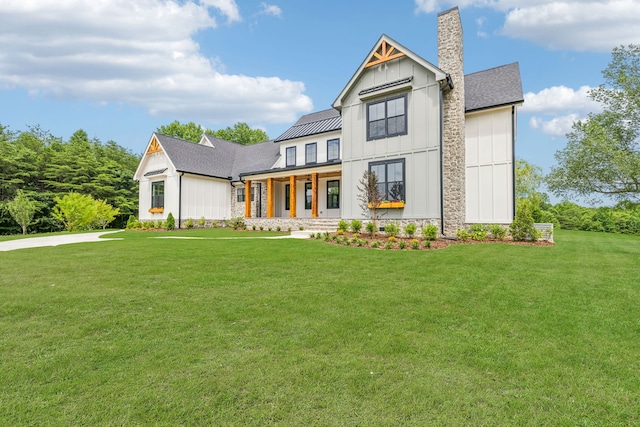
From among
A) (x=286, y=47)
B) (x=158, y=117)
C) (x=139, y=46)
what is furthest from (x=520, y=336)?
(x=158, y=117)

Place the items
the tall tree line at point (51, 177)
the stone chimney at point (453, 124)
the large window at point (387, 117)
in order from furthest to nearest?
the tall tree line at point (51, 177), the large window at point (387, 117), the stone chimney at point (453, 124)

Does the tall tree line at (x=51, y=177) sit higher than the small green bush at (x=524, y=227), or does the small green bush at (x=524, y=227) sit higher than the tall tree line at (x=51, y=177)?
the tall tree line at (x=51, y=177)

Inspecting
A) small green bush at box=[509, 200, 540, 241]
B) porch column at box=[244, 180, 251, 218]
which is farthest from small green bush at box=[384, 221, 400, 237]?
porch column at box=[244, 180, 251, 218]

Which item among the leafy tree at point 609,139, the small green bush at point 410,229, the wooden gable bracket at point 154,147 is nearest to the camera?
the small green bush at point 410,229

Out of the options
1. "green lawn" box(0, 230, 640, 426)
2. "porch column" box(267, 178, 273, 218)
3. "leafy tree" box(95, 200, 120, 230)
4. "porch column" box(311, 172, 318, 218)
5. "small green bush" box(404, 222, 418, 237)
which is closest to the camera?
"green lawn" box(0, 230, 640, 426)

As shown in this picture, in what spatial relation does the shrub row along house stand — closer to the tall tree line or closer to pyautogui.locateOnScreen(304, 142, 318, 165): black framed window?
pyautogui.locateOnScreen(304, 142, 318, 165): black framed window

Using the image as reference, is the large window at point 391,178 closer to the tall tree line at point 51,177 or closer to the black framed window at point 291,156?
the black framed window at point 291,156

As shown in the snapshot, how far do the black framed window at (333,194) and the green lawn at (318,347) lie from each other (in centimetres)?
1357

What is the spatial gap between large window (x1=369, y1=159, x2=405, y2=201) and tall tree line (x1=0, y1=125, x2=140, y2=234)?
27.3 metres

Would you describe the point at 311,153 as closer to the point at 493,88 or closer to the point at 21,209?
the point at 493,88

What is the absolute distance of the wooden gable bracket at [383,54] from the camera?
561 inches

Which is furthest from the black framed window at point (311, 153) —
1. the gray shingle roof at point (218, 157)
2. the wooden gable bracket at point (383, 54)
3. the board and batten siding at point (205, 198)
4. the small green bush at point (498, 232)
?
the small green bush at point (498, 232)

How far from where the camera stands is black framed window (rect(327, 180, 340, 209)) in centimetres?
2027

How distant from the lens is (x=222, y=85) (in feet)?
124
